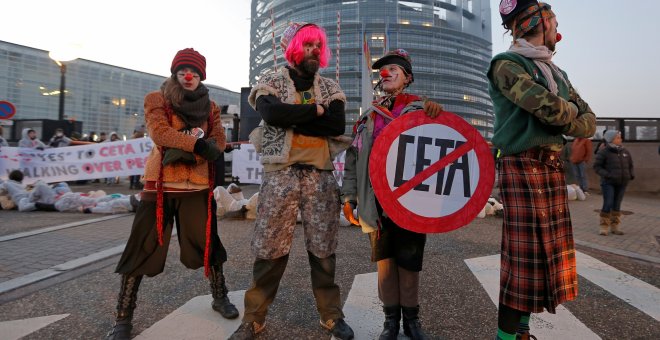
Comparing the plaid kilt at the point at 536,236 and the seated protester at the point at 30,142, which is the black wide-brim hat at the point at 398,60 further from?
the seated protester at the point at 30,142

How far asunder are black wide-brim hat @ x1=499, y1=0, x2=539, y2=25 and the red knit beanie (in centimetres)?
193

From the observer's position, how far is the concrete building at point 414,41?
85.4 m

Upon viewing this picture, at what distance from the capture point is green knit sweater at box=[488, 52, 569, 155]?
149 centimetres

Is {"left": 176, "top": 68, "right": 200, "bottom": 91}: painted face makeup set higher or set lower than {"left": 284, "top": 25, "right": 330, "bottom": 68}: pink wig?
lower

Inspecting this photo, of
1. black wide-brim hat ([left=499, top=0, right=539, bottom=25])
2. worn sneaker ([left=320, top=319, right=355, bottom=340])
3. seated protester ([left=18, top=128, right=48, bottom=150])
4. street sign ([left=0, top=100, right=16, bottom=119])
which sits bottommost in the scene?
worn sneaker ([left=320, top=319, right=355, bottom=340])

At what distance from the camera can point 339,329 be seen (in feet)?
7.17

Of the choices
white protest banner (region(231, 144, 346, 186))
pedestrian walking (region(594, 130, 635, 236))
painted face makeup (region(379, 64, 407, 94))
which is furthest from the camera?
white protest banner (region(231, 144, 346, 186))

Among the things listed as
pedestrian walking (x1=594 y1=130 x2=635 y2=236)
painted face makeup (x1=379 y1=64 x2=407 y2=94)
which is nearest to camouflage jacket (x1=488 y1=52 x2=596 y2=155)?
painted face makeup (x1=379 y1=64 x2=407 y2=94)

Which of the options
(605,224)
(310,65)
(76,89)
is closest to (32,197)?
(310,65)

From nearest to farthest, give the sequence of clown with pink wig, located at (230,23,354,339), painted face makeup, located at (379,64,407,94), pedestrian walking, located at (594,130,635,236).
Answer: clown with pink wig, located at (230,23,354,339)
painted face makeup, located at (379,64,407,94)
pedestrian walking, located at (594,130,635,236)

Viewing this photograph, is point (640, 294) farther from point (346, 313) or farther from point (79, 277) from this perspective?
point (79, 277)

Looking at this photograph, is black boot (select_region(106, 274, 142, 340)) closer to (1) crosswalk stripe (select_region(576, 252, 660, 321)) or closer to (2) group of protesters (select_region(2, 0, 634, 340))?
(2) group of protesters (select_region(2, 0, 634, 340))

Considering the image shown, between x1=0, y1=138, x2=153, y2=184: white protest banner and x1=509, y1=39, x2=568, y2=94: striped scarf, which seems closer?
x1=509, y1=39, x2=568, y2=94: striped scarf

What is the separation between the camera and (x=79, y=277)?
3430mm
